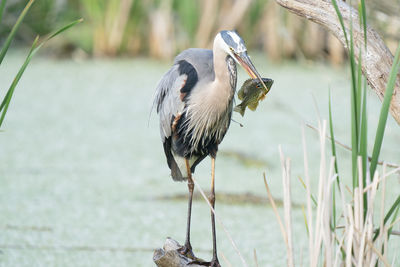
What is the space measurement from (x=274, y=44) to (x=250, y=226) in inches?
94.2

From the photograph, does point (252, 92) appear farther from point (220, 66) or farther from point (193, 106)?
point (193, 106)

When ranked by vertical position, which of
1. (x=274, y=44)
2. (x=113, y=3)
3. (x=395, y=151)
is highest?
(x=113, y=3)

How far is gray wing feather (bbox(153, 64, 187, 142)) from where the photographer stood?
66.7 inches

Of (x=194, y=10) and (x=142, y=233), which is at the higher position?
(x=194, y=10)

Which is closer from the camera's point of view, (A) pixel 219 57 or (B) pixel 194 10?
(A) pixel 219 57

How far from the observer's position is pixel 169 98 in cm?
173

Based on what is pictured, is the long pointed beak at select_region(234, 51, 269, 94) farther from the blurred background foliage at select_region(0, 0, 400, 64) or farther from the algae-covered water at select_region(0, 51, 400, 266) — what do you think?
the blurred background foliage at select_region(0, 0, 400, 64)

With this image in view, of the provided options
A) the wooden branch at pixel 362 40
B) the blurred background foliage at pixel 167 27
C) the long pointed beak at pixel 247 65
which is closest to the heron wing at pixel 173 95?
the long pointed beak at pixel 247 65

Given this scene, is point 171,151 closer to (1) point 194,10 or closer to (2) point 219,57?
(2) point 219,57

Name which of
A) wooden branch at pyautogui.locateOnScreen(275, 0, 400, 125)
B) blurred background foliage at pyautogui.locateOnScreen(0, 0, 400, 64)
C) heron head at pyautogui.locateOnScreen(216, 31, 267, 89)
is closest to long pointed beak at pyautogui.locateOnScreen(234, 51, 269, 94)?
heron head at pyautogui.locateOnScreen(216, 31, 267, 89)

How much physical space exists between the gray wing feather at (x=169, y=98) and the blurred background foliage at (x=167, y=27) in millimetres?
2444

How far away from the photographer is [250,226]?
237 cm

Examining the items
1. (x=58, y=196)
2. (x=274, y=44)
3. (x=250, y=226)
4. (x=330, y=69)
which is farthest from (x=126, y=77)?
(x=250, y=226)

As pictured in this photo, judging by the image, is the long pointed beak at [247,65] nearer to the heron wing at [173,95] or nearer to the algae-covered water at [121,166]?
the heron wing at [173,95]
